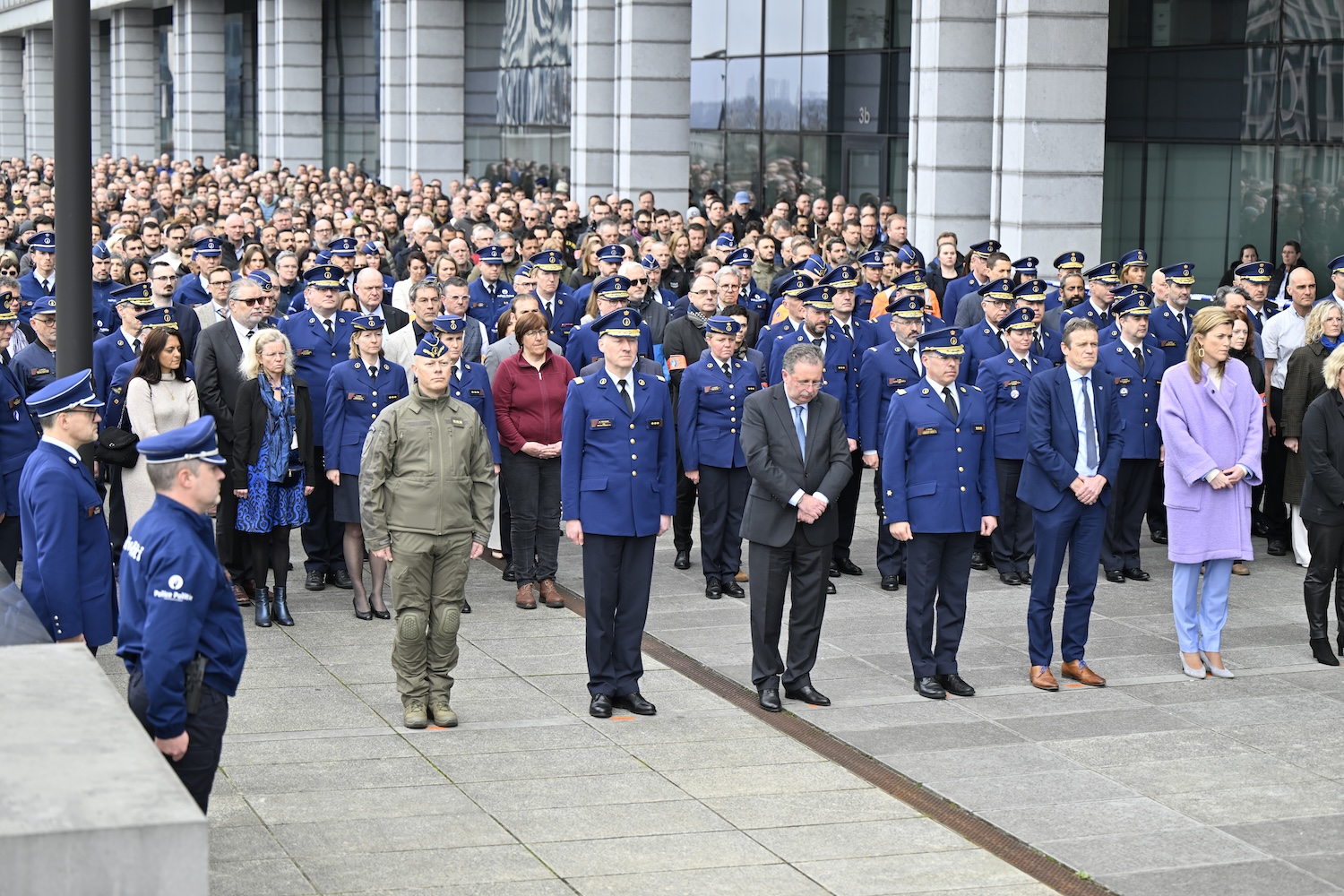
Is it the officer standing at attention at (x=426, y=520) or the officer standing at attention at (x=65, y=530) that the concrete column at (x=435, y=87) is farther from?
the officer standing at attention at (x=65, y=530)

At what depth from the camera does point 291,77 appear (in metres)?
47.3

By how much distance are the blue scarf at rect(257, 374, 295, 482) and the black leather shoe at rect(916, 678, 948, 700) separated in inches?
177

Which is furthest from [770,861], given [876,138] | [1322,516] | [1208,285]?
[876,138]

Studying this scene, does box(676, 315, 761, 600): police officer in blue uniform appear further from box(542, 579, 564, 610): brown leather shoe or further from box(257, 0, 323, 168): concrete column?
box(257, 0, 323, 168): concrete column

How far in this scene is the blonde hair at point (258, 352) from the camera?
12125 millimetres

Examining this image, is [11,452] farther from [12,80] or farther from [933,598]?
[12,80]

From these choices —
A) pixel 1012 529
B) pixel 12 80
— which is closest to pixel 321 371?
pixel 1012 529

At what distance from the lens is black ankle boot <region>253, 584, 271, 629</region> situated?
12.1m

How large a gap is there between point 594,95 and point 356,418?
19.7 m

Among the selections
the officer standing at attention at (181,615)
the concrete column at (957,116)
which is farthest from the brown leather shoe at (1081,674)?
the concrete column at (957,116)

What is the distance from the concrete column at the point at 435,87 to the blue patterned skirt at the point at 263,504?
27274 millimetres

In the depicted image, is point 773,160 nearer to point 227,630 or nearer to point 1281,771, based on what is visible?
point 1281,771

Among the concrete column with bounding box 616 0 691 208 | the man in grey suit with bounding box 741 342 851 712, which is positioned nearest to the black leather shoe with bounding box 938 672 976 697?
the man in grey suit with bounding box 741 342 851 712

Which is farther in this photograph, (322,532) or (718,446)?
(322,532)
